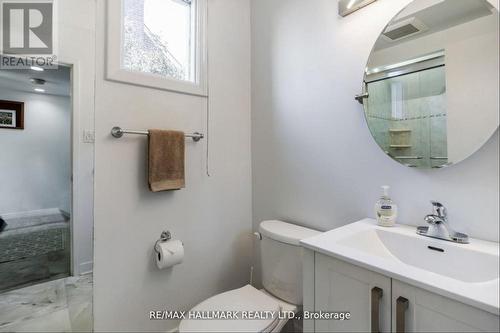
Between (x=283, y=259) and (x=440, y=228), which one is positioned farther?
(x=283, y=259)

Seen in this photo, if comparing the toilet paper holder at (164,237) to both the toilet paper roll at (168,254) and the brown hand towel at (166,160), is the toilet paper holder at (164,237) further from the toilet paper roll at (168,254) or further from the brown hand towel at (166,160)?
the brown hand towel at (166,160)

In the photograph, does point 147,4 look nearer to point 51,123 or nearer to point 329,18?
point 51,123

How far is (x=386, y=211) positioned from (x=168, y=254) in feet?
3.71

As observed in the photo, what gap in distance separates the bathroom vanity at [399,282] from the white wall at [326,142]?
160 mm

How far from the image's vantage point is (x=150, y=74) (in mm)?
1443

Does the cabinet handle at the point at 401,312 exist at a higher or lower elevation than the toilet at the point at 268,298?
higher

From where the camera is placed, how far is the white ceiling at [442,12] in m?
0.90

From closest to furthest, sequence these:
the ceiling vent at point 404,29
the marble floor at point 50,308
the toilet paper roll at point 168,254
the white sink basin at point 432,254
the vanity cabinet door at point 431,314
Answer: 1. the vanity cabinet door at point 431,314
2. the white sink basin at point 432,254
3. the ceiling vent at point 404,29
4. the marble floor at point 50,308
5. the toilet paper roll at point 168,254

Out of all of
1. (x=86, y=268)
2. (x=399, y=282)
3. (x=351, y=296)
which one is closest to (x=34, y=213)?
(x=86, y=268)

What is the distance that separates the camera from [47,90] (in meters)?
1.29

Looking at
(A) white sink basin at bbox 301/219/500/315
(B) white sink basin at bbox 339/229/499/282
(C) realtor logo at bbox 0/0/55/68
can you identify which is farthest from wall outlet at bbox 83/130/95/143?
(B) white sink basin at bbox 339/229/499/282

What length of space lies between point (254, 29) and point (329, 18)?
0.68 metres

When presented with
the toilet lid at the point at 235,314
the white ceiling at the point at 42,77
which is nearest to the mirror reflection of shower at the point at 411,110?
the toilet lid at the point at 235,314

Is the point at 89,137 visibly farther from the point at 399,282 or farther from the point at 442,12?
the point at 442,12
